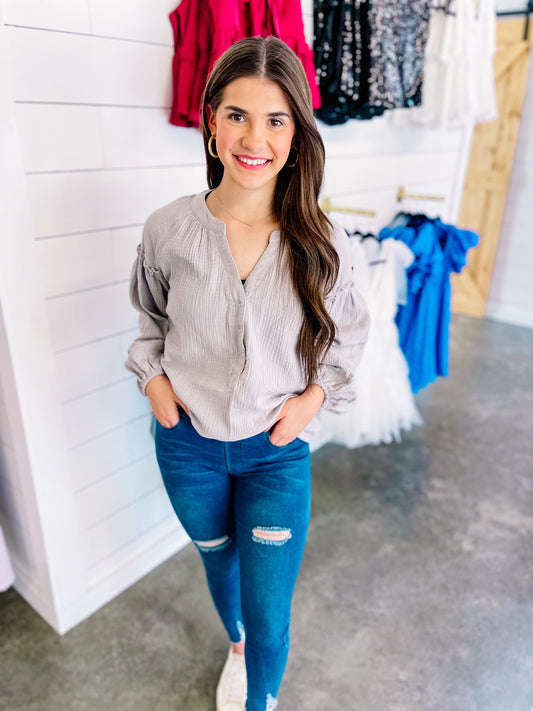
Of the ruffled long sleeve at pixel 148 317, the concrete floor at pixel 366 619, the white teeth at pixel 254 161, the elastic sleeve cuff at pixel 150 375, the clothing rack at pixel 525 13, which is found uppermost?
the clothing rack at pixel 525 13

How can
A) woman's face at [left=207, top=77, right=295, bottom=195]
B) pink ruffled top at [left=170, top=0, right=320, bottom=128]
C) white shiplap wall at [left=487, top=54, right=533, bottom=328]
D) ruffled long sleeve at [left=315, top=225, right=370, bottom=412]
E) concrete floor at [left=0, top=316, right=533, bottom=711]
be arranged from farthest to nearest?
1. white shiplap wall at [left=487, top=54, right=533, bottom=328]
2. concrete floor at [left=0, top=316, right=533, bottom=711]
3. pink ruffled top at [left=170, top=0, right=320, bottom=128]
4. ruffled long sleeve at [left=315, top=225, right=370, bottom=412]
5. woman's face at [left=207, top=77, right=295, bottom=195]

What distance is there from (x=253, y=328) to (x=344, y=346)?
23 centimetres

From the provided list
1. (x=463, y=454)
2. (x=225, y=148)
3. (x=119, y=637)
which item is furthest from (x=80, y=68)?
(x=463, y=454)

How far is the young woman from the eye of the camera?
3.20 ft

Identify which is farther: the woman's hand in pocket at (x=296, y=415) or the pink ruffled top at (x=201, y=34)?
the pink ruffled top at (x=201, y=34)

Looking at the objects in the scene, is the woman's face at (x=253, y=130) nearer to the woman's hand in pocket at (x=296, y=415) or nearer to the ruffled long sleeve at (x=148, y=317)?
the ruffled long sleeve at (x=148, y=317)

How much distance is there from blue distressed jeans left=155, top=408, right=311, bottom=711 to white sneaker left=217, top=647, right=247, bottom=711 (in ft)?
0.65

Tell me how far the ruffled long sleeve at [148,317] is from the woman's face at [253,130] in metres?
0.29

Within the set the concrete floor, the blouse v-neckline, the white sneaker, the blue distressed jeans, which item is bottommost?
the concrete floor

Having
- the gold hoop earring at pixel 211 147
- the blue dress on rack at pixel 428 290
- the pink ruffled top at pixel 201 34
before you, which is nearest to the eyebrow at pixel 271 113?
the gold hoop earring at pixel 211 147

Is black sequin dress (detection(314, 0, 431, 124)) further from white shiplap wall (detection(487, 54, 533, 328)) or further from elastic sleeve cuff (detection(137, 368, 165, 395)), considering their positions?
A: white shiplap wall (detection(487, 54, 533, 328))

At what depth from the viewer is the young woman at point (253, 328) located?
98 cm

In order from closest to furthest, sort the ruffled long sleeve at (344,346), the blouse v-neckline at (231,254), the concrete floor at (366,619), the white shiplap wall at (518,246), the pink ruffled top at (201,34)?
the blouse v-neckline at (231,254) → the ruffled long sleeve at (344,346) → the pink ruffled top at (201,34) → the concrete floor at (366,619) → the white shiplap wall at (518,246)

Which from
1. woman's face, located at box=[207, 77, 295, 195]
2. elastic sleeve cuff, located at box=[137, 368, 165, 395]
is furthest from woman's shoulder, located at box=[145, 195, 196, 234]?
elastic sleeve cuff, located at box=[137, 368, 165, 395]
